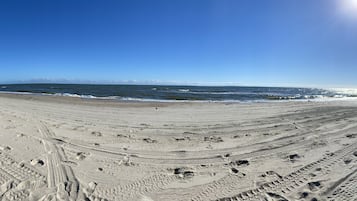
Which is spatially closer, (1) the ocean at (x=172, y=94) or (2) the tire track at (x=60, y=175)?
(2) the tire track at (x=60, y=175)

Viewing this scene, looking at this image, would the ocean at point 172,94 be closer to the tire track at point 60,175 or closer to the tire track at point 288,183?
the tire track at point 60,175

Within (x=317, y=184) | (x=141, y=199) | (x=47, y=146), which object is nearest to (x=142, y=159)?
(x=141, y=199)

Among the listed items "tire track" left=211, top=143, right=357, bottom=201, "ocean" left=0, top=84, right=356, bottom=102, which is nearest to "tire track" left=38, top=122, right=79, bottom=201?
"tire track" left=211, top=143, right=357, bottom=201

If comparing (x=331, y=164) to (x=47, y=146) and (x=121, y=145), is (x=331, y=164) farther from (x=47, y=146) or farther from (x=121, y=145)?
(x=47, y=146)

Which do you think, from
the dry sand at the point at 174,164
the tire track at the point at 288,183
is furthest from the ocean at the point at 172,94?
the tire track at the point at 288,183

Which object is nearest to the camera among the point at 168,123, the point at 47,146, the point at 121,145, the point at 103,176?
the point at 103,176

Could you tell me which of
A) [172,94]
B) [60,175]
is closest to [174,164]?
[60,175]

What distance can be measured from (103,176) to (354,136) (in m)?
8.03

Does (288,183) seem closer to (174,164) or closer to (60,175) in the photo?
(174,164)

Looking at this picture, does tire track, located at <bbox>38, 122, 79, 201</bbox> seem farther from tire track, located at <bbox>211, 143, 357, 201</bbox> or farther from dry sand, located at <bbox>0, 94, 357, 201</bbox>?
tire track, located at <bbox>211, 143, 357, 201</bbox>

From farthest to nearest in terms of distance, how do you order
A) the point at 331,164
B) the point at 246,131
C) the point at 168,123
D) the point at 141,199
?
the point at 168,123, the point at 246,131, the point at 331,164, the point at 141,199

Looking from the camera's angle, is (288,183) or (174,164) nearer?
(288,183)

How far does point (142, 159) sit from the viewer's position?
16.4 ft

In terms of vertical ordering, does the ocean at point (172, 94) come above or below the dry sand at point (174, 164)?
above
